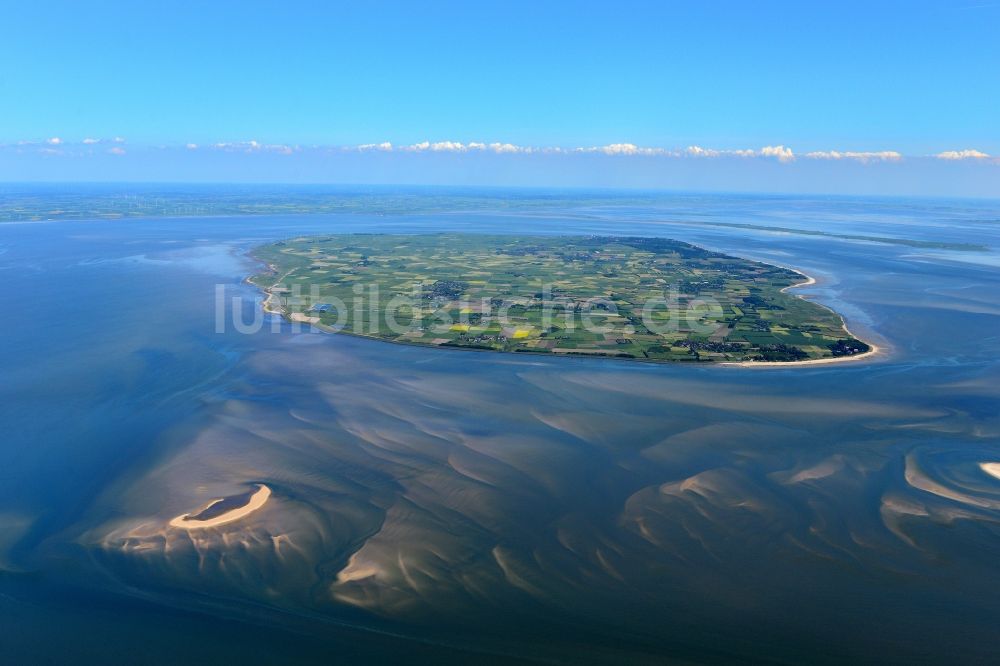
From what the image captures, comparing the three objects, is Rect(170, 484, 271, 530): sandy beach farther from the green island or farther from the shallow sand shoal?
the shallow sand shoal

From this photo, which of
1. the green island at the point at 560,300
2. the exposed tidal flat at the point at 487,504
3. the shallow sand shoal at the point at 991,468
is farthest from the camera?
the green island at the point at 560,300

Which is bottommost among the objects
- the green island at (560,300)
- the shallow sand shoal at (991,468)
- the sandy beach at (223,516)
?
the sandy beach at (223,516)

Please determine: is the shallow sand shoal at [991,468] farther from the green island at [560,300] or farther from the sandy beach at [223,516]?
the sandy beach at [223,516]

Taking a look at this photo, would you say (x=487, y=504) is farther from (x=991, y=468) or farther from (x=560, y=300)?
(x=560, y=300)

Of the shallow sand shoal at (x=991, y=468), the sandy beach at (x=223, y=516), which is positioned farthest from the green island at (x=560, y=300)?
the sandy beach at (x=223, y=516)

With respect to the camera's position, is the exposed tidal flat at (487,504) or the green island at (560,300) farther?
the green island at (560,300)

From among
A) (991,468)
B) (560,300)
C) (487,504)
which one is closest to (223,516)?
(487,504)

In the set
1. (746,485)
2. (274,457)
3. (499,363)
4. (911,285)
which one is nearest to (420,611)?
(274,457)
